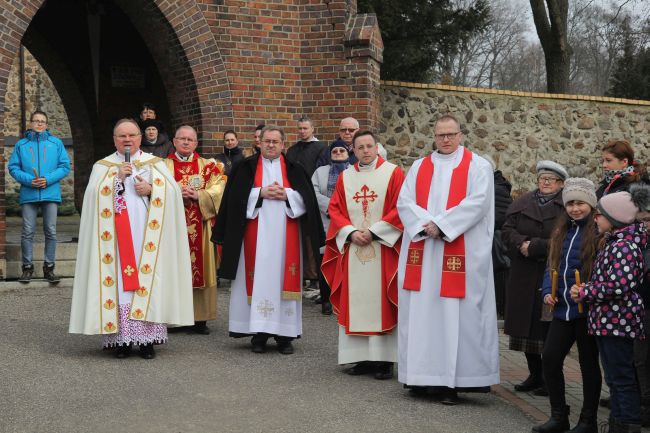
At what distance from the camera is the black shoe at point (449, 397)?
659 centimetres

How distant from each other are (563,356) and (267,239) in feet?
11.2

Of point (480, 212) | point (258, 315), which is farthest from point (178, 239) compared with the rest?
point (480, 212)

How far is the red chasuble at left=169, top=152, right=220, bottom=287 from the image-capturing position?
9352 millimetres

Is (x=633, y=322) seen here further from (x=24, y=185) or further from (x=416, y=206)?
(x=24, y=185)

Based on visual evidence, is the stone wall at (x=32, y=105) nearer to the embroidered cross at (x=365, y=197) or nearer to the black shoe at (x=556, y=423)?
the embroidered cross at (x=365, y=197)

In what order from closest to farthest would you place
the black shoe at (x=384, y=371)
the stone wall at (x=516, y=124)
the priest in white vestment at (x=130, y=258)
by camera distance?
the black shoe at (x=384, y=371)
the priest in white vestment at (x=130, y=258)
the stone wall at (x=516, y=124)

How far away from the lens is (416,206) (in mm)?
6902

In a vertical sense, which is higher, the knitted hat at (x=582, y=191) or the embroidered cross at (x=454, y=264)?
Answer: the knitted hat at (x=582, y=191)

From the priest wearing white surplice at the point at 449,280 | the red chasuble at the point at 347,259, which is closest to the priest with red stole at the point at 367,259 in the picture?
the red chasuble at the point at 347,259

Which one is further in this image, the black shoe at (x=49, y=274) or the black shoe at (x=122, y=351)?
the black shoe at (x=49, y=274)

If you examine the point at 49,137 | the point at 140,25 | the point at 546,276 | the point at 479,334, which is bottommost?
the point at 479,334

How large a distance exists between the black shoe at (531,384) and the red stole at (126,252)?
3229 mm

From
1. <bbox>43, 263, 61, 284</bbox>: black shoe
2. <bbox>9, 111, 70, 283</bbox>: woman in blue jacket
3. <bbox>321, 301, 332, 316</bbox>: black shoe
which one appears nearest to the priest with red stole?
A: <bbox>321, 301, 332, 316</bbox>: black shoe

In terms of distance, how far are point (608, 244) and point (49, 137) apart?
7.57 m
